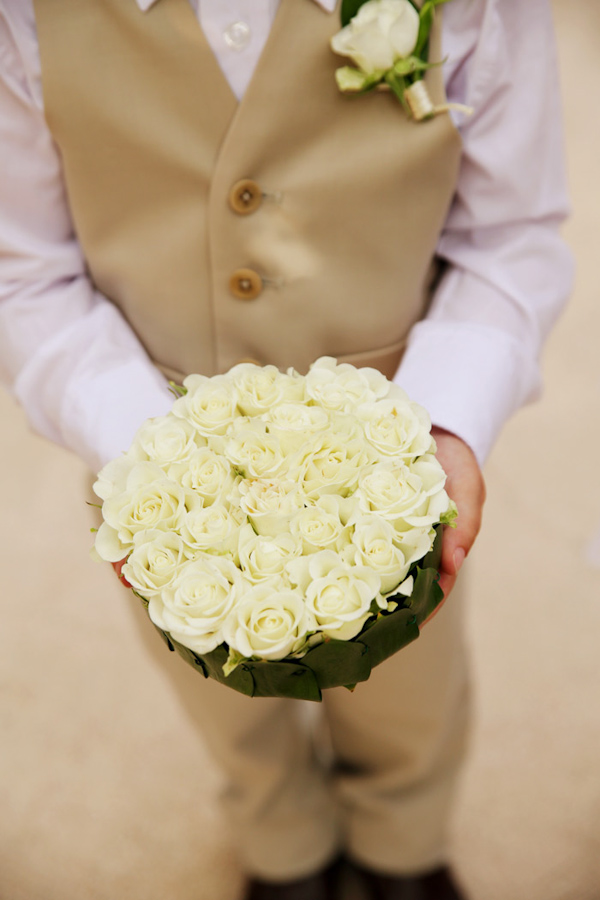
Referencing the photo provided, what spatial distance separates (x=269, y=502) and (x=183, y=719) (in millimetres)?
1074

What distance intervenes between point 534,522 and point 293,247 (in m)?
1.16

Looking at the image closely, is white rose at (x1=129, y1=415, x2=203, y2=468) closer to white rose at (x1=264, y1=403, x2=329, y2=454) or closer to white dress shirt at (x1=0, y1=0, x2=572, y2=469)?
white rose at (x1=264, y1=403, x2=329, y2=454)

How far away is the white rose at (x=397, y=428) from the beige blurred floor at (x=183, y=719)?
39.2 inches

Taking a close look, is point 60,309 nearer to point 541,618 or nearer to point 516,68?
point 516,68

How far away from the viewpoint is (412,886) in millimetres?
1223

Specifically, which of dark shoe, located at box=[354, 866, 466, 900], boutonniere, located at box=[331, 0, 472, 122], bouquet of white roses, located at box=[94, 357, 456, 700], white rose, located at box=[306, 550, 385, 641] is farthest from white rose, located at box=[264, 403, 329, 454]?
dark shoe, located at box=[354, 866, 466, 900]

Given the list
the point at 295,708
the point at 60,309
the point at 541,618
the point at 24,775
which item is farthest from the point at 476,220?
the point at 24,775

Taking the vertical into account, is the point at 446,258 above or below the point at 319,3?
below

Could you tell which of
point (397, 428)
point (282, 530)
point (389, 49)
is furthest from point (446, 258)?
point (282, 530)

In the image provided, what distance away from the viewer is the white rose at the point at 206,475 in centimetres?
59

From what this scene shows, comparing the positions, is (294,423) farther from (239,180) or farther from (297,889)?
(297,889)

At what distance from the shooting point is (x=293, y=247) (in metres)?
0.79

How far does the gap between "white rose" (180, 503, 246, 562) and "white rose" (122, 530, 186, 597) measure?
1cm

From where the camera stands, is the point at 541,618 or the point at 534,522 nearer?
the point at 541,618
